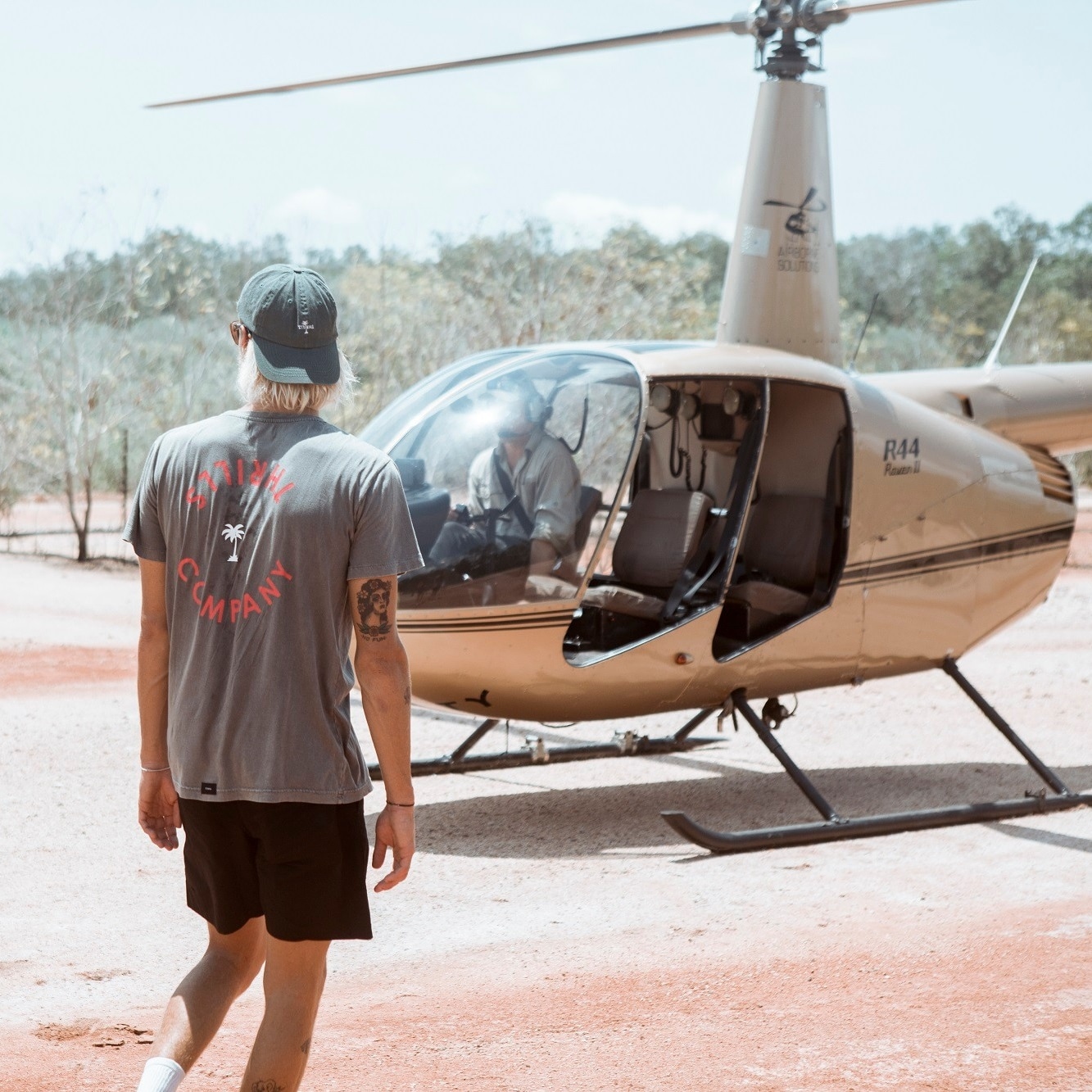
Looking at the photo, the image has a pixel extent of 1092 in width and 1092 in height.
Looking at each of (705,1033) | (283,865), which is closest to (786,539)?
(705,1033)

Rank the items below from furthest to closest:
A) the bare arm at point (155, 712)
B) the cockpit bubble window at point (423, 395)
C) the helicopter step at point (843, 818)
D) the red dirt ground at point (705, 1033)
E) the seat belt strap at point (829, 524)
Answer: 1. the seat belt strap at point (829, 524)
2. the cockpit bubble window at point (423, 395)
3. the helicopter step at point (843, 818)
4. the red dirt ground at point (705, 1033)
5. the bare arm at point (155, 712)

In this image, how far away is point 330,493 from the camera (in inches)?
103

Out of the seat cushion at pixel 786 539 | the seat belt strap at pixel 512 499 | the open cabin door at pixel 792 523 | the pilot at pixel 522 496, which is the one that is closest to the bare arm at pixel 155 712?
the pilot at pixel 522 496

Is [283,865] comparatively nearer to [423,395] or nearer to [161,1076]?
[161,1076]

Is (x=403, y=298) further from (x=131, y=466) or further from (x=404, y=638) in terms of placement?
(x=404, y=638)

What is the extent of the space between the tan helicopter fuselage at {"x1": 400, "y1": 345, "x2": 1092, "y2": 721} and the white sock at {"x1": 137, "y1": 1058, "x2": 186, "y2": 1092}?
3201mm

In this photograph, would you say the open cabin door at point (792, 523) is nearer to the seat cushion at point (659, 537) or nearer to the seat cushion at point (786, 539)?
the seat cushion at point (786, 539)

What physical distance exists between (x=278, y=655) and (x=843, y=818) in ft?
14.9

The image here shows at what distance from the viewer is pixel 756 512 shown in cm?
710

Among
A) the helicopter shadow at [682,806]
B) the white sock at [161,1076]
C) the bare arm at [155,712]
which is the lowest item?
the helicopter shadow at [682,806]

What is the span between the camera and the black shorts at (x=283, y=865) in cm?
267

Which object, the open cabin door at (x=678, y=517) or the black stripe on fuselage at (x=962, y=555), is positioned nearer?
the open cabin door at (x=678, y=517)

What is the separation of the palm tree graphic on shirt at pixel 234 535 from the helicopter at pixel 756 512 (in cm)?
312

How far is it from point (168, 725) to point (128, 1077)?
1311 mm
